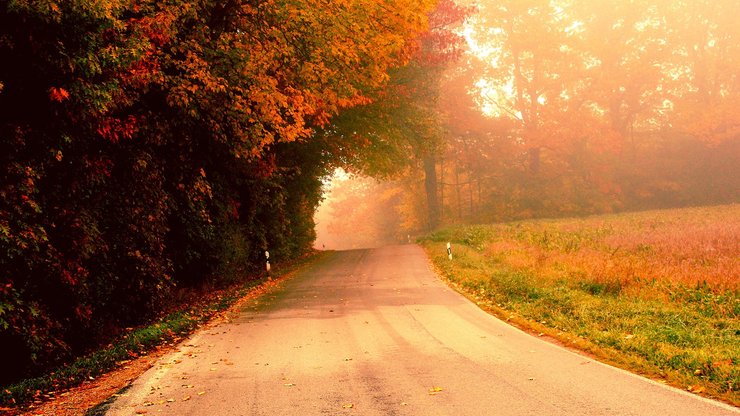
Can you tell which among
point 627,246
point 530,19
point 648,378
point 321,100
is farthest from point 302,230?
point 530,19

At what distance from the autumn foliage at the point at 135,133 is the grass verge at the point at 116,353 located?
0.35 metres

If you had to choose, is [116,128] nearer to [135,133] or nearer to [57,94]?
[135,133]

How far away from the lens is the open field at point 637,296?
764 centimetres

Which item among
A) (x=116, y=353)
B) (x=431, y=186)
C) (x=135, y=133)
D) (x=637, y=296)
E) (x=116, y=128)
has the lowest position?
(x=637, y=296)

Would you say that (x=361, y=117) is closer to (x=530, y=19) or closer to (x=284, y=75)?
(x=284, y=75)

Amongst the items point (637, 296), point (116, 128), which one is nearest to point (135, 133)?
point (116, 128)

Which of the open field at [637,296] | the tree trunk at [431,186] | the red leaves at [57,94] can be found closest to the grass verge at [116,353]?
the red leaves at [57,94]

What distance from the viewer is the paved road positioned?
19.8 ft

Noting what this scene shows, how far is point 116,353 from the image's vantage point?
9.27 metres

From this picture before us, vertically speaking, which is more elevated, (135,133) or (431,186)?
(431,186)

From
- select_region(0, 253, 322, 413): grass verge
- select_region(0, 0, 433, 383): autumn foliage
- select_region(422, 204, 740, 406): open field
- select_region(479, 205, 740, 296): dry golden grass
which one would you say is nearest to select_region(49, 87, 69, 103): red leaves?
select_region(0, 0, 433, 383): autumn foliage

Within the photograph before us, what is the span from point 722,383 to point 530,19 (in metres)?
45.5

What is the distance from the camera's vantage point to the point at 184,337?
10805 mm

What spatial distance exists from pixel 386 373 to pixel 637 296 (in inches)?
271
